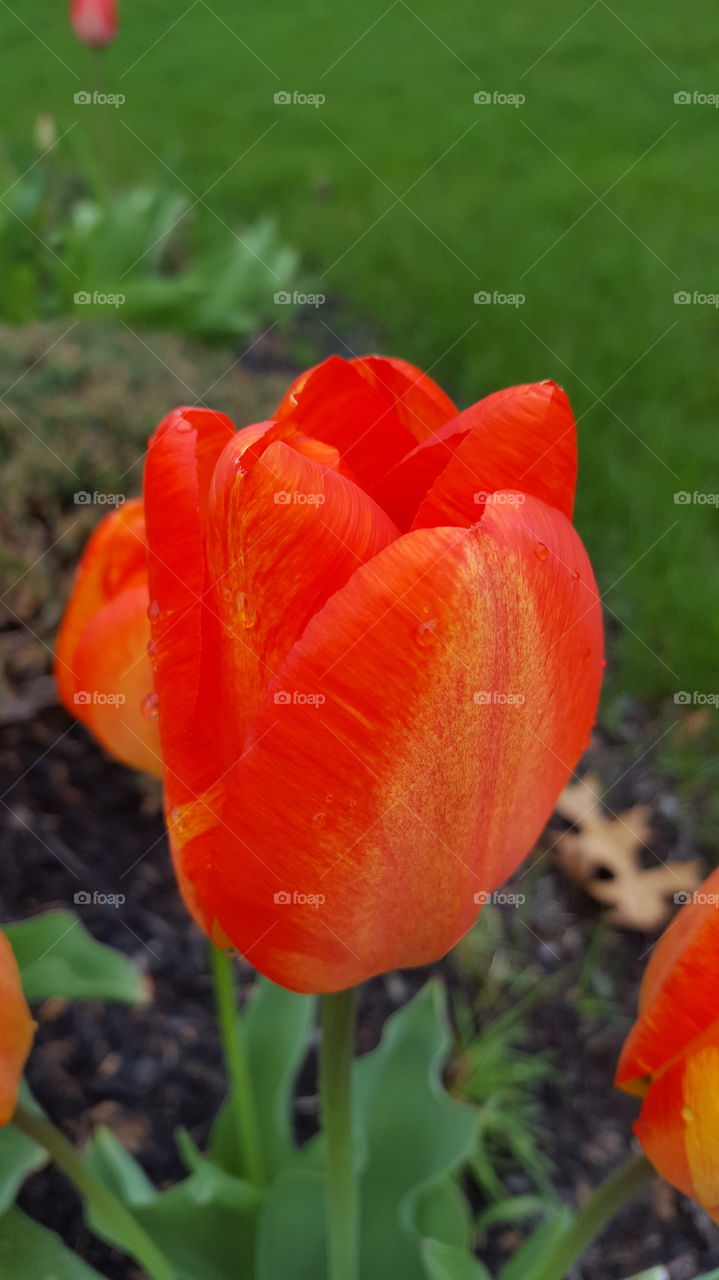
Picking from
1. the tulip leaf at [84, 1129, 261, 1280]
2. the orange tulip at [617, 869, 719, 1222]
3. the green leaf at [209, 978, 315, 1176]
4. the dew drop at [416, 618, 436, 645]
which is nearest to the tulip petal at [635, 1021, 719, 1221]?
the orange tulip at [617, 869, 719, 1222]

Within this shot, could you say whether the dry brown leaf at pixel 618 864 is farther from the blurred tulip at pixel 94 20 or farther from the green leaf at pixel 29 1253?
the blurred tulip at pixel 94 20

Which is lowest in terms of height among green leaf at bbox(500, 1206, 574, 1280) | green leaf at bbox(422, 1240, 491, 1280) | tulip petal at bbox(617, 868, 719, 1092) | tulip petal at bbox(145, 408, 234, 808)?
green leaf at bbox(500, 1206, 574, 1280)

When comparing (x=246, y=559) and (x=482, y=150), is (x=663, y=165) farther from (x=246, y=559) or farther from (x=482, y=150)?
(x=246, y=559)

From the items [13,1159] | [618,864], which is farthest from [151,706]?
[618,864]

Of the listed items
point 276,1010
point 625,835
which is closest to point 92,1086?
point 276,1010

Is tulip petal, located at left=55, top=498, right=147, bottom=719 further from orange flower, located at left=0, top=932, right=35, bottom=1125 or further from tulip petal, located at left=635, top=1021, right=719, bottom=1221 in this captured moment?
tulip petal, located at left=635, top=1021, right=719, bottom=1221

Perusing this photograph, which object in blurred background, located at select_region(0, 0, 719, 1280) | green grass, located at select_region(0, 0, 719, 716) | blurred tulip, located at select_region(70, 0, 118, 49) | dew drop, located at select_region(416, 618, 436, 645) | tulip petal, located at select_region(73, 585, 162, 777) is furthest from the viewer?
blurred tulip, located at select_region(70, 0, 118, 49)
